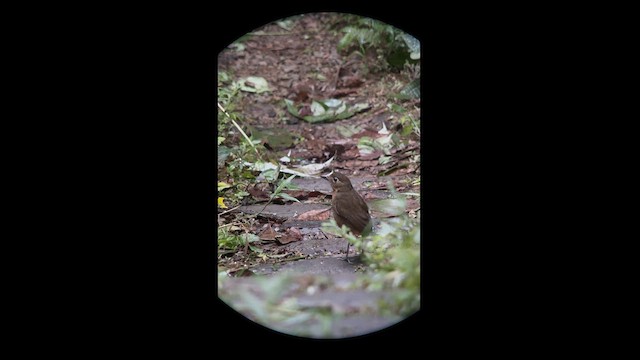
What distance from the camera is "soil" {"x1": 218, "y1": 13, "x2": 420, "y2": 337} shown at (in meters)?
2.65

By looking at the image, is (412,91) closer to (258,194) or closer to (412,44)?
(412,44)

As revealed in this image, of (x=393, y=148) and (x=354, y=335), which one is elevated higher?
(x=393, y=148)

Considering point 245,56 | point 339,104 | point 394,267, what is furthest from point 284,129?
point 394,267

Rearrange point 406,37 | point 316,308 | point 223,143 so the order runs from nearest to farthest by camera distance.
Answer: point 316,308 → point 223,143 → point 406,37

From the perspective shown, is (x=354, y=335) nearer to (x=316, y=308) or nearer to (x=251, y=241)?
(x=316, y=308)

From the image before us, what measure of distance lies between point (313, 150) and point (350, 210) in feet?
4.91

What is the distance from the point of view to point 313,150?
5012mm

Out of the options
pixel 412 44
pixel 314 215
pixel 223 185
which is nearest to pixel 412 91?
pixel 412 44

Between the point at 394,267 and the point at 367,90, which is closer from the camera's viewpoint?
the point at 394,267

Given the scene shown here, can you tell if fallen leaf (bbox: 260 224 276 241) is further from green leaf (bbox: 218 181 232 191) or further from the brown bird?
green leaf (bbox: 218 181 232 191)

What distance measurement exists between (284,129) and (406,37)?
1.09m

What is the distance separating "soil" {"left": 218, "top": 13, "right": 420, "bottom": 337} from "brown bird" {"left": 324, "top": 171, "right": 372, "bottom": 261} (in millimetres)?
131

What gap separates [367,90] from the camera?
5.75m

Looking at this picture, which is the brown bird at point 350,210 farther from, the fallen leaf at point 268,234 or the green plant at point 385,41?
the green plant at point 385,41
